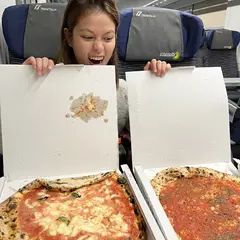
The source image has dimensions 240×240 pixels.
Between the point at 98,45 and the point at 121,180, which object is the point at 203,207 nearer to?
the point at 121,180

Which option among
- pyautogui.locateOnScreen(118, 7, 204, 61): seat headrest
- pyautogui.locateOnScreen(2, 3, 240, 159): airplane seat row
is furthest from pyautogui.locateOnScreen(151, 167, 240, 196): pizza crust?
pyautogui.locateOnScreen(118, 7, 204, 61): seat headrest

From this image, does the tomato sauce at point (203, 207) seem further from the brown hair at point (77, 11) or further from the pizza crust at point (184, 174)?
the brown hair at point (77, 11)

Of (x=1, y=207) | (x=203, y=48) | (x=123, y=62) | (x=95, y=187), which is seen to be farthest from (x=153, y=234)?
(x=203, y=48)

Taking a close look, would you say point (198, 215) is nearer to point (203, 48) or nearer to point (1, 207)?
point (1, 207)

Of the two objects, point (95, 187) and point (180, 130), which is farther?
point (180, 130)

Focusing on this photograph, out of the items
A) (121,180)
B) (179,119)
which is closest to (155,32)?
(179,119)
